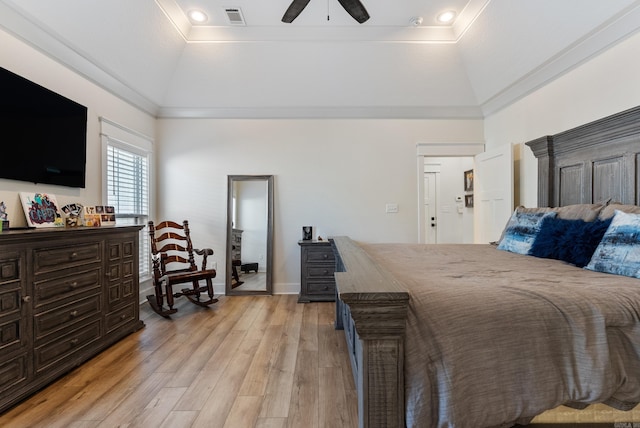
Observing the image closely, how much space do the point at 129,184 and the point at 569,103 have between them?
4.71m

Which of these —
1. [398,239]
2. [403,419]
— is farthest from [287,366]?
[398,239]

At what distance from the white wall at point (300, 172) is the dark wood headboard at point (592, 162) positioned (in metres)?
1.41

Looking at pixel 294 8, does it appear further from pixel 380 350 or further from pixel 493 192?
pixel 493 192

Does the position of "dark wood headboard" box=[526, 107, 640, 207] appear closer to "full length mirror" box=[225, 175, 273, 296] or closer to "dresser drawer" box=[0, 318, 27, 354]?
"full length mirror" box=[225, 175, 273, 296]

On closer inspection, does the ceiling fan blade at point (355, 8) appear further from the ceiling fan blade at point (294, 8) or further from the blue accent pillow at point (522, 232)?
the blue accent pillow at point (522, 232)

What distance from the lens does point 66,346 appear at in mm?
2045

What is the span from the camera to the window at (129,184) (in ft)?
10.6

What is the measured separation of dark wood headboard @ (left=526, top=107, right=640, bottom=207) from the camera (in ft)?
6.97

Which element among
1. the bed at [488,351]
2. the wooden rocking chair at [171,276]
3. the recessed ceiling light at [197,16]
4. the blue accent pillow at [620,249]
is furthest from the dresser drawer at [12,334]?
the blue accent pillow at [620,249]

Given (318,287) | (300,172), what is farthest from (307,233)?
(300,172)

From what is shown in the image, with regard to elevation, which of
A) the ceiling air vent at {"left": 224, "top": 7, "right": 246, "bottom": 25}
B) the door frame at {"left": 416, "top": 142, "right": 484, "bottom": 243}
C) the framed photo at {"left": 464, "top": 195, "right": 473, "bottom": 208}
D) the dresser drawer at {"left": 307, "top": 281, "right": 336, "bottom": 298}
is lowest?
the dresser drawer at {"left": 307, "top": 281, "right": 336, "bottom": 298}

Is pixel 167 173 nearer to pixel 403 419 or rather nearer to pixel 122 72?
pixel 122 72

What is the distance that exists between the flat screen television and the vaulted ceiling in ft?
1.31

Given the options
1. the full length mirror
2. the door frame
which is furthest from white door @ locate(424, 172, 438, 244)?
the full length mirror
